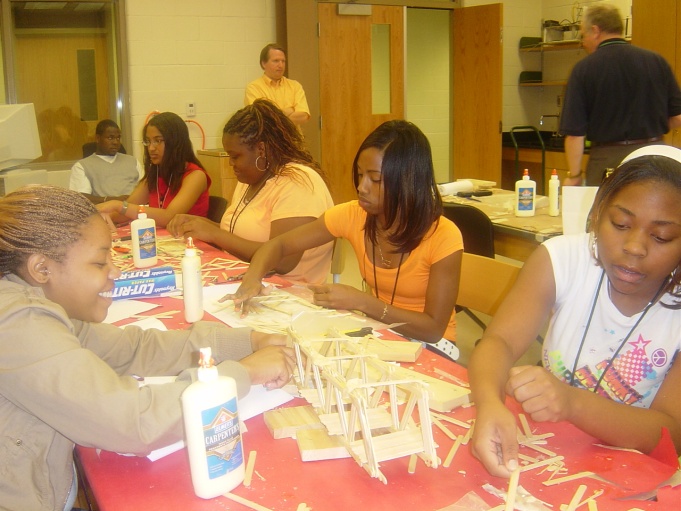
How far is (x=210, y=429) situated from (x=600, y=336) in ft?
2.99

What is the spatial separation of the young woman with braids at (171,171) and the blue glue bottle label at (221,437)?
8.58 ft

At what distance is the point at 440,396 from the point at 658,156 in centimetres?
65

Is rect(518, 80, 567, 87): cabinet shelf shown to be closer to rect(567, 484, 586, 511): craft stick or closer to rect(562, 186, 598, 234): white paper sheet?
rect(562, 186, 598, 234): white paper sheet

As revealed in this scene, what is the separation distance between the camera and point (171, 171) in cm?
372

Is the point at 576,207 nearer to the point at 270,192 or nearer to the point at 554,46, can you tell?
the point at 270,192

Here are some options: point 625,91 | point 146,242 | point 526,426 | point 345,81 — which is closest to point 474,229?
point 146,242

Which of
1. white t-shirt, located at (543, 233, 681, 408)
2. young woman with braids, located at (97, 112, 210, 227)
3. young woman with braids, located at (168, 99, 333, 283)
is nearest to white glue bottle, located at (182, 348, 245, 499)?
white t-shirt, located at (543, 233, 681, 408)

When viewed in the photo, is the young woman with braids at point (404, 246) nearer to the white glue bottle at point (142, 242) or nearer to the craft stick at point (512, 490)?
the white glue bottle at point (142, 242)

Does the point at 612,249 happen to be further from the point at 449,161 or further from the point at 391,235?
the point at 449,161

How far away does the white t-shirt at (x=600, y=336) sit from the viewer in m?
1.44

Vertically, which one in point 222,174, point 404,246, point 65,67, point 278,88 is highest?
point 65,67

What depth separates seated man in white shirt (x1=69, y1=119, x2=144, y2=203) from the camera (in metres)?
4.83

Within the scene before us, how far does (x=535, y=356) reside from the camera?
11.9 ft

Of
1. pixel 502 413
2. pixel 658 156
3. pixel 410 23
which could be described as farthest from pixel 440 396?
pixel 410 23
